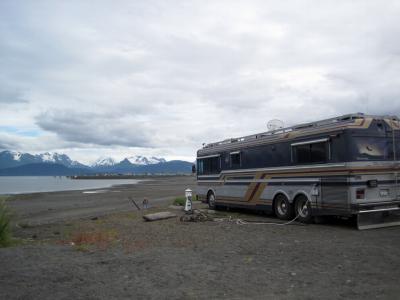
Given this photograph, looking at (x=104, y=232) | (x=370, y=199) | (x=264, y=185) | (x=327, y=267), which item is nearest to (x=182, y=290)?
(x=327, y=267)

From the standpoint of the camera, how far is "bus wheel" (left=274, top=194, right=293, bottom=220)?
15.9 m

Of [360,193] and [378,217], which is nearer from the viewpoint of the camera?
[360,193]

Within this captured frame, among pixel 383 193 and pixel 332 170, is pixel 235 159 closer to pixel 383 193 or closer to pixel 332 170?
pixel 332 170

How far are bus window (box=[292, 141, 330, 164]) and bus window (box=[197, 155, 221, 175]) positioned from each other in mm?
5862

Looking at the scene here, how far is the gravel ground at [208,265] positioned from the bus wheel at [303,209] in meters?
1.28

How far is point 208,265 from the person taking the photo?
8633 millimetres

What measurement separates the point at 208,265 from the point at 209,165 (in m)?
13.3

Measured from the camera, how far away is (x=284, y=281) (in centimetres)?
736

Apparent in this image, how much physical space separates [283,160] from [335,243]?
5431mm

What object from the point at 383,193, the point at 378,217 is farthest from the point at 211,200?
the point at 383,193

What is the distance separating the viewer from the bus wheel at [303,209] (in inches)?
584

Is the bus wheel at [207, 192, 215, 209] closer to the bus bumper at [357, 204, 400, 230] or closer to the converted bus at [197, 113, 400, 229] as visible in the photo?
the converted bus at [197, 113, 400, 229]

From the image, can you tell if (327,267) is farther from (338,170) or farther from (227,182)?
(227,182)

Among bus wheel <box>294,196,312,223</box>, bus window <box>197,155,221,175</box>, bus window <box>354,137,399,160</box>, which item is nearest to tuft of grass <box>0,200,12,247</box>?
bus wheel <box>294,196,312,223</box>
